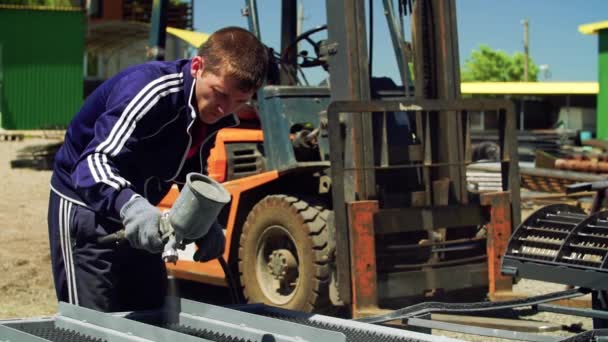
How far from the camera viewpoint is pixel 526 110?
4247 cm

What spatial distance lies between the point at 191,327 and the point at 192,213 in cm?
66

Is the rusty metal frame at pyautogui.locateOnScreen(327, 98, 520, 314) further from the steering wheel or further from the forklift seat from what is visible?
the forklift seat

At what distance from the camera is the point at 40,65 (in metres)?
28.0

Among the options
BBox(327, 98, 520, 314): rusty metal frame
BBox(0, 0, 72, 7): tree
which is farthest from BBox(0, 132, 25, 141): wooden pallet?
BBox(327, 98, 520, 314): rusty metal frame

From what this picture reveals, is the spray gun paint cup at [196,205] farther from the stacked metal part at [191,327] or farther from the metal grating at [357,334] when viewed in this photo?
the metal grating at [357,334]

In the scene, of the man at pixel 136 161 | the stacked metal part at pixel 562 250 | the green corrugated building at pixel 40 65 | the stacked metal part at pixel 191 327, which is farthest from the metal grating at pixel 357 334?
the green corrugated building at pixel 40 65

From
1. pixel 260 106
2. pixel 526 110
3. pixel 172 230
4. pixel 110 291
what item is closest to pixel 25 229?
pixel 260 106

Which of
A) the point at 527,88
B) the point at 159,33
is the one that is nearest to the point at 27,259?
the point at 159,33

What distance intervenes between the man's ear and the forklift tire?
356 centimetres

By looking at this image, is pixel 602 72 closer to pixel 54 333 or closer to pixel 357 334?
pixel 357 334

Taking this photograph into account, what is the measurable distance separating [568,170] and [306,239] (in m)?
9.15

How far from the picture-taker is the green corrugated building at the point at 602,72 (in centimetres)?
3356

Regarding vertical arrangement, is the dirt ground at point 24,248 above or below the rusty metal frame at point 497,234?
below

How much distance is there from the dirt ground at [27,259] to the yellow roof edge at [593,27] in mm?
21342
